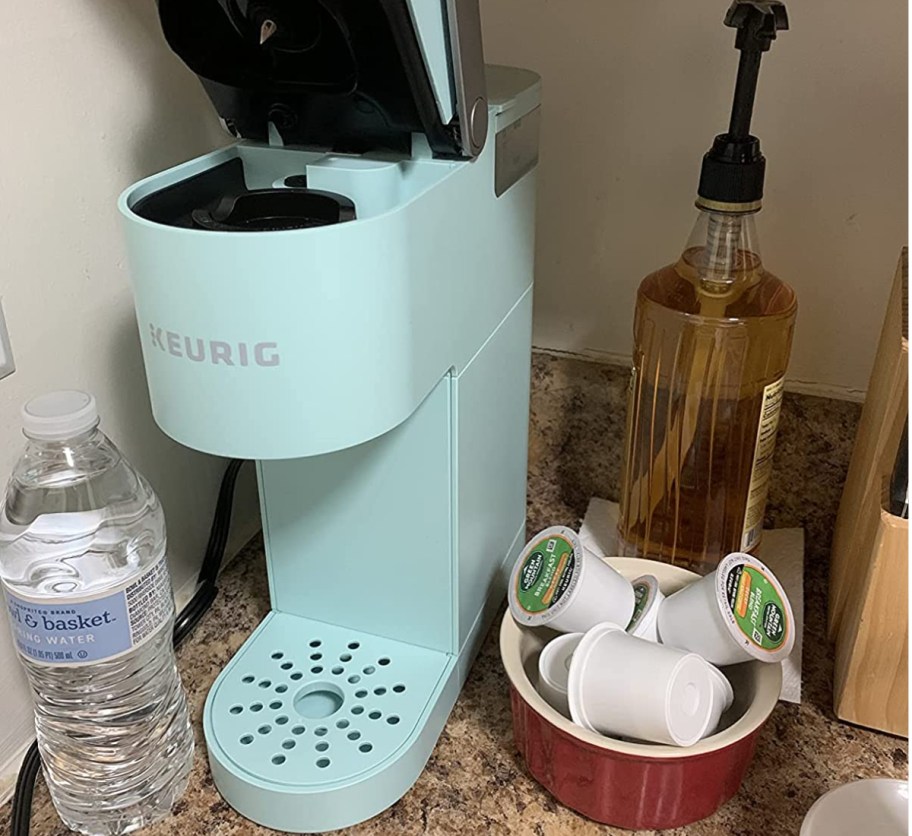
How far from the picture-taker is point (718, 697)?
0.58 metres

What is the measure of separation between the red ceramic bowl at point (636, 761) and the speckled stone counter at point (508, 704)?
0.9 inches

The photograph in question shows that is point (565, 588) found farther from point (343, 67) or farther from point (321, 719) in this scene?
point (343, 67)

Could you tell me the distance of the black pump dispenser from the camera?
58cm

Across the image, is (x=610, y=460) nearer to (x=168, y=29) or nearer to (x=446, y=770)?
(x=446, y=770)

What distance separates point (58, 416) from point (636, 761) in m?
0.36

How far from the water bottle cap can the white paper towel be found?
15.6 inches

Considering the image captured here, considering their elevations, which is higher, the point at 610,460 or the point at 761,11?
the point at 761,11

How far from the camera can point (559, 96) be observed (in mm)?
733

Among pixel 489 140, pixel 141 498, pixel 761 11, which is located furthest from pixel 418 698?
pixel 761 11

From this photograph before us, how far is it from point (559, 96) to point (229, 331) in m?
0.39

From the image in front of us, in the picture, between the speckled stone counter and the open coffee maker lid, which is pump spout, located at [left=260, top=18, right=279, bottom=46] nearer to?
the open coffee maker lid

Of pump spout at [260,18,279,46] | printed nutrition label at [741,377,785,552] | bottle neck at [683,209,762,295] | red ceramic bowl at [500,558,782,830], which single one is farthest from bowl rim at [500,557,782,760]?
pump spout at [260,18,279,46]

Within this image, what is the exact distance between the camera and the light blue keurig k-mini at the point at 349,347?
0.46 metres

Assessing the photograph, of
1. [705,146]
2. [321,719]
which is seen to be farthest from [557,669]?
[705,146]
